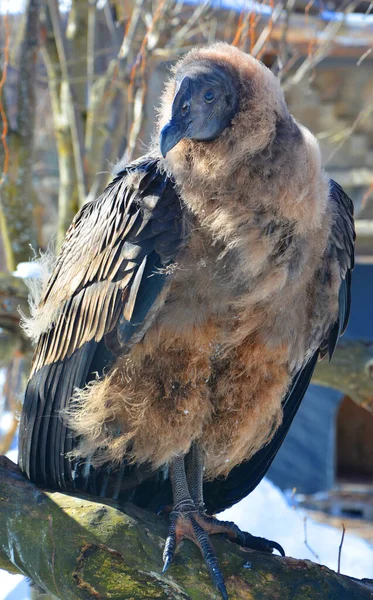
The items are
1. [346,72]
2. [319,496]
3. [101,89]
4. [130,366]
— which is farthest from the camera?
[319,496]

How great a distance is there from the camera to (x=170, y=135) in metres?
2.98

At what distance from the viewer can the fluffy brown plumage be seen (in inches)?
122

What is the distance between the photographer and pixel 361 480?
42.1 feet

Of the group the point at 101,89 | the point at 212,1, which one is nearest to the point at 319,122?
the point at 212,1

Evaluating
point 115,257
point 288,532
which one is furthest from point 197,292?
point 288,532

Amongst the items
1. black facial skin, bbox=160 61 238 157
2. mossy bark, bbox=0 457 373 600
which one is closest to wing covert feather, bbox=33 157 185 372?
black facial skin, bbox=160 61 238 157

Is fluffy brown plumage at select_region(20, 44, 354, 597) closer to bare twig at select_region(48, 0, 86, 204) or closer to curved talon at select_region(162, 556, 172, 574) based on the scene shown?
curved talon at select_region(162, 556, 172, 574)

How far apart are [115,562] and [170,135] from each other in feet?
5.22

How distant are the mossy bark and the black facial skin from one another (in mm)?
1433

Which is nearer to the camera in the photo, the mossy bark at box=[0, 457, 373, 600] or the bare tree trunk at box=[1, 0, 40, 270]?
the mossy bark at box=[0, 457, 373, 600]

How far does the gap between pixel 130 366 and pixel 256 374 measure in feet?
1.75

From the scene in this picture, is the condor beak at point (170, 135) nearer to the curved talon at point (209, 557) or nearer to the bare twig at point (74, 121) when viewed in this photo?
the curved talon at point (209, 557)

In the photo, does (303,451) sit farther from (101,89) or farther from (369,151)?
Result: (101,89)

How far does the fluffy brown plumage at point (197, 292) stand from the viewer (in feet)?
10.2
